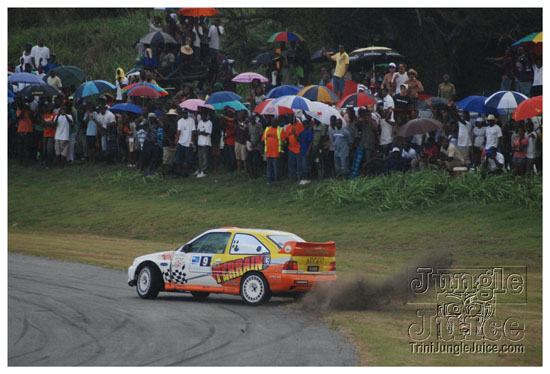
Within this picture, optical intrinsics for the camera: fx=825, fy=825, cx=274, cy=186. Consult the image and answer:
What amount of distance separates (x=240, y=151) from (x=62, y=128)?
25.9 feet

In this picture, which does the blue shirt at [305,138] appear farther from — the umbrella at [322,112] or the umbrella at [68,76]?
the umbrella at [68,76]

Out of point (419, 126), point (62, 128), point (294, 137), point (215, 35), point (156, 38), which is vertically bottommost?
point (294, 137)

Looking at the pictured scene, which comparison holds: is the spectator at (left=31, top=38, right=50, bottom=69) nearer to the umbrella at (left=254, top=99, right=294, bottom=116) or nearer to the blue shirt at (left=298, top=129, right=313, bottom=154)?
the umbrella at (left=254, top=99, right=294, bottom=116)

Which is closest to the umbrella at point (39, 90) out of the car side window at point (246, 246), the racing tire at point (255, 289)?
the car side window at point (246, 246)

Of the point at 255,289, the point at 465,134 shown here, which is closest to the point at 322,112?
the point at 465,134

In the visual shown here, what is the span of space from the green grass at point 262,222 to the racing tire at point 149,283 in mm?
3695

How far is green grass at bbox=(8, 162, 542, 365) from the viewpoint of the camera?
20.1 meters

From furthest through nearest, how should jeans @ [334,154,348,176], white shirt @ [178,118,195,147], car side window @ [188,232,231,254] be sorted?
white shirt @ [178,118,195,147] → jeans @ [334,154,348,176] → car side window @ [188,232,231,254]

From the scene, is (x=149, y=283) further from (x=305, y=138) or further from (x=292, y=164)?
→ (x=292, y=164)

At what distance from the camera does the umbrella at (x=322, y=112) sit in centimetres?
2578

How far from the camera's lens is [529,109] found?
22.2 metres

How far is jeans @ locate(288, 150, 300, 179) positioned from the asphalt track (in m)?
11.0

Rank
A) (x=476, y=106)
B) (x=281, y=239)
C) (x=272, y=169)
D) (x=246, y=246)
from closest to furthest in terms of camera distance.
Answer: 1. (x=246, y=246)
2. (x=281, y=239)
3. (x=476, y=106)
4. (x=272, y=169)

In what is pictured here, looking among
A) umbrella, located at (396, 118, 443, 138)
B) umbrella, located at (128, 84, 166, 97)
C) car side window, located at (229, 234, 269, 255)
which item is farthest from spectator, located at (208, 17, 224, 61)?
car side window, located at (229, 234, 269, 255)
